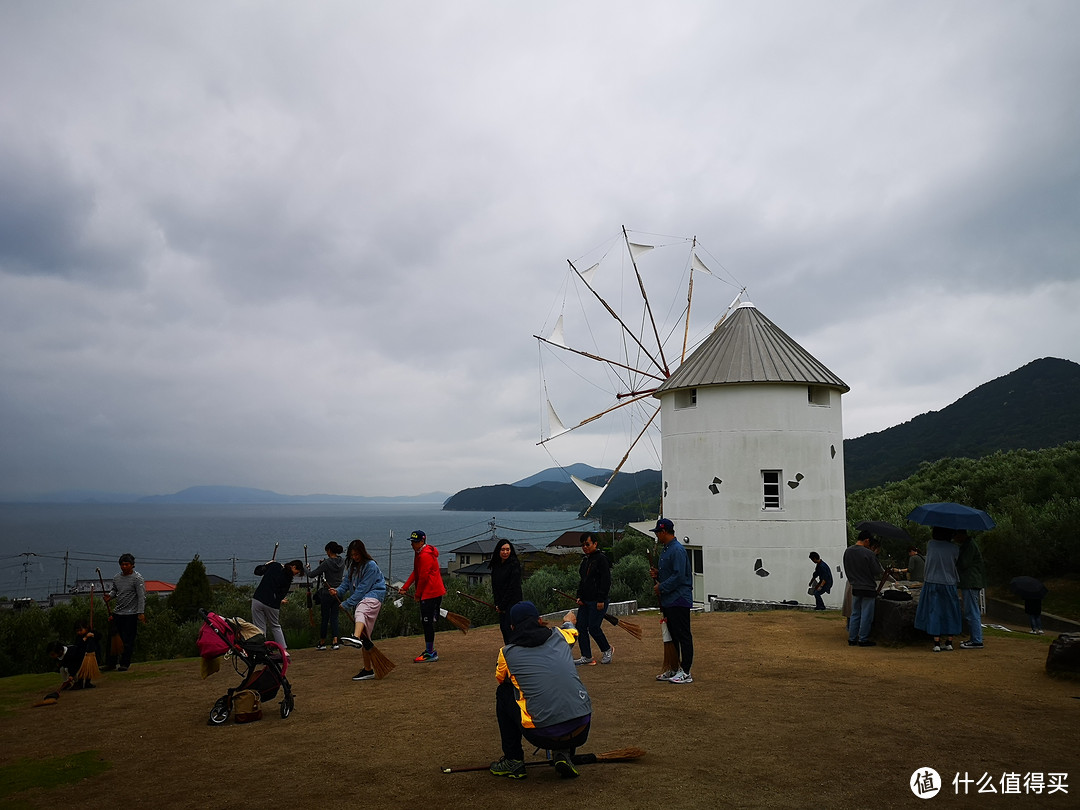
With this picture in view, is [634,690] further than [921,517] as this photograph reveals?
No

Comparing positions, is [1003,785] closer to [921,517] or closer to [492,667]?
[921,517]

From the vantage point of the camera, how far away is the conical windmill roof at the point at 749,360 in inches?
891

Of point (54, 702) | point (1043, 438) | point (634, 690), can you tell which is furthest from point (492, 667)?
point (1043, 438)

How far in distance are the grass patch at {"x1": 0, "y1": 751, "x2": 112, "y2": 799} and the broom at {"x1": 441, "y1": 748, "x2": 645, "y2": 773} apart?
3223 millimetres

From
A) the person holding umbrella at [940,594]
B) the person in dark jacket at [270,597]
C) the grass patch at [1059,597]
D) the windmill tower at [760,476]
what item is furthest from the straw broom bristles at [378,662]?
the grass patch at [1059,597]

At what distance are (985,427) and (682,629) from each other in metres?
77.1

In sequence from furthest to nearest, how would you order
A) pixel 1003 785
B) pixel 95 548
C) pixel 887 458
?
pixel 95 548, pixel 887 458, pixel 1003 785

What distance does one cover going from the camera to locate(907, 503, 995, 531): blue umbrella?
35.5 feet

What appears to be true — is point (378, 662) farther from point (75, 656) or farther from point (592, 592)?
point (75, 656)

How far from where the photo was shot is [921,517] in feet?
36.9

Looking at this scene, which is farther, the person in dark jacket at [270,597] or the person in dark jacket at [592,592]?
the person in dark jacket at [592,592]

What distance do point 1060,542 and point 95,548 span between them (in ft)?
536

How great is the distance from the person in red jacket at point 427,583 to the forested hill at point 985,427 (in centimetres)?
5852

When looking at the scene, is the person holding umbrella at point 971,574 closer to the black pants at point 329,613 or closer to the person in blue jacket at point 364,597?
the person in blue jacket at point 364,597
